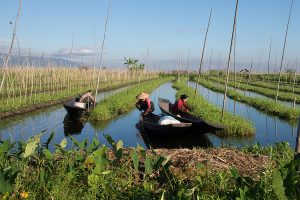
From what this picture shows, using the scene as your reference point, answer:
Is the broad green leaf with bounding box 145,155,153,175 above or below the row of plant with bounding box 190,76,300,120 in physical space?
above

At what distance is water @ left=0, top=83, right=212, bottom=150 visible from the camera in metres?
11.1

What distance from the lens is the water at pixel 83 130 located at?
1111 cm

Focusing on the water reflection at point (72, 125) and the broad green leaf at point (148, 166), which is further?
the water reflection at point (72, 125)

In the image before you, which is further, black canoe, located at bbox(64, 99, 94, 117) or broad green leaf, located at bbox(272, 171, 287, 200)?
black canoe, located at bbox(64, 99, 94, 117)

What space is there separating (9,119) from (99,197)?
1111 cm

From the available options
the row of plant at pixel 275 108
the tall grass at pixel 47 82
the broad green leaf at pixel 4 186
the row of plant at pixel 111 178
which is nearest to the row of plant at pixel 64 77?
the tall grass at pixel 47 82

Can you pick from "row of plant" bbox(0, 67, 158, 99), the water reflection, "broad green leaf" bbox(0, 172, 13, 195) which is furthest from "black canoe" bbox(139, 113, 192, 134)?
"row of plant" bbox(0, 67, 158, 99)

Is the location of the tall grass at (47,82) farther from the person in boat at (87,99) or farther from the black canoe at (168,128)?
the black canoe at (168,128)

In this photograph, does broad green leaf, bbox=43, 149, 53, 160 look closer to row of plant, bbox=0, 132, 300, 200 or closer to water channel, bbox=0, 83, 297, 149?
row of plant, bbox=0, 132, 300, 200

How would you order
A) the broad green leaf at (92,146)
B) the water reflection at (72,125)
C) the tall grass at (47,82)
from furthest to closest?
the tall grass at (47,82), the water reflection at (72,125), the broad green leaf at (92,146)

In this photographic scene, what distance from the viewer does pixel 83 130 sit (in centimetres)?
1295

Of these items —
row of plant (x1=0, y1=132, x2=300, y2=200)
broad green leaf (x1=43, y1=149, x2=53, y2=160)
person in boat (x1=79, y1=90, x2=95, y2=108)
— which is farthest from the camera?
person in boat (x1=79, y1=90, x2=95, y2=108)

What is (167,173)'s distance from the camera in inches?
160

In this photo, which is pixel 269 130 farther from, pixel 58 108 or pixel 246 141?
pixel 58 108
